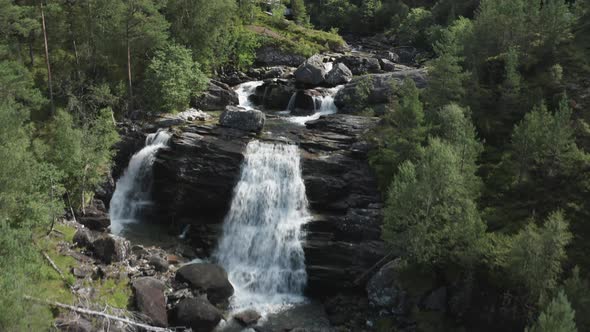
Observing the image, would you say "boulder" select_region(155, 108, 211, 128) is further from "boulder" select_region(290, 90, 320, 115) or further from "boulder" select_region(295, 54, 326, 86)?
"boulder" select_region(295, 54, 326, 86)

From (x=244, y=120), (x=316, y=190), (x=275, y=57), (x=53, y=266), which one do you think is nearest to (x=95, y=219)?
(x=53, y=266)

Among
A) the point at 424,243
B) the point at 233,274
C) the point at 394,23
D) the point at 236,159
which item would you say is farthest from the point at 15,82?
the point at 394,23

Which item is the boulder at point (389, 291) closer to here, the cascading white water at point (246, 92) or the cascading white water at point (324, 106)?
the cascading white water at point (324, 106)

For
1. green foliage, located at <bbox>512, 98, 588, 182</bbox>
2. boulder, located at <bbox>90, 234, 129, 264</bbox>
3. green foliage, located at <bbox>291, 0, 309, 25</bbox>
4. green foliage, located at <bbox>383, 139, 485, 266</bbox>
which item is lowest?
boulder, located at <bbox>90, 234, 129, 264</bbox>

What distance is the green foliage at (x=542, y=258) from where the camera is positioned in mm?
24109

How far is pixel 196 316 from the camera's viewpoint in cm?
3000

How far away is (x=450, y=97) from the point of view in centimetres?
3981

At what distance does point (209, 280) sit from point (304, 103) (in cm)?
3013

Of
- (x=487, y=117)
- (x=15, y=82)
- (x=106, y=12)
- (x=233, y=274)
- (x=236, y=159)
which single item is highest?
(x=106, y=12)

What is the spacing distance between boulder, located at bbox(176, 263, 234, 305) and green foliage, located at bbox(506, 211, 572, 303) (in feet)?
61.8

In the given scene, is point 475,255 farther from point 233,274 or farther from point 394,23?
point 394,23

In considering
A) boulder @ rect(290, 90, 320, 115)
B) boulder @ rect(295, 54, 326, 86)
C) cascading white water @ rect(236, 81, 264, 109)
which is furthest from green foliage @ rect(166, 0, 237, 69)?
boulder @ rect(290, 90, 320, 115)

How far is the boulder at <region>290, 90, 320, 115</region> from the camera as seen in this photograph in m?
57.6

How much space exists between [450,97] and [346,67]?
27.8 m
